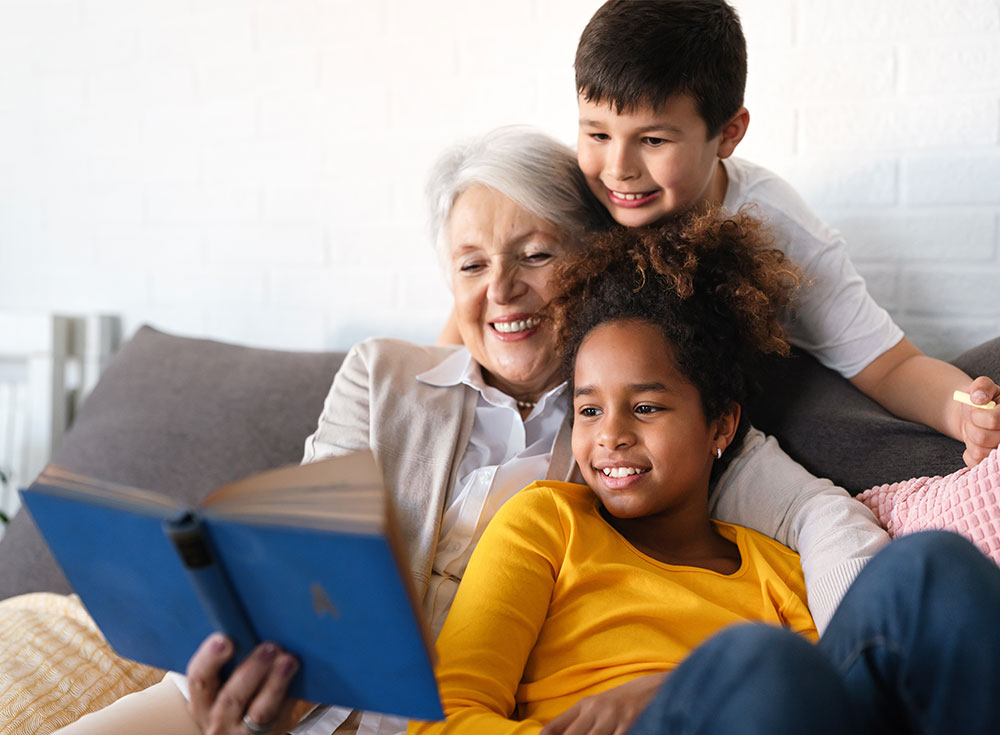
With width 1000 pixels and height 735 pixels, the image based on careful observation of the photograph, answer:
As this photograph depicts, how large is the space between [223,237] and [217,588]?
1.73 m

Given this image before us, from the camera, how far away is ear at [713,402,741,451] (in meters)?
1.42

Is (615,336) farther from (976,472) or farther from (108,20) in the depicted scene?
(108,20)

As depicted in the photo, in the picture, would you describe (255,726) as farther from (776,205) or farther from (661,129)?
(776,205)

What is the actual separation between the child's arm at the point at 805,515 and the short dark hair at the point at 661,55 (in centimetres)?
52

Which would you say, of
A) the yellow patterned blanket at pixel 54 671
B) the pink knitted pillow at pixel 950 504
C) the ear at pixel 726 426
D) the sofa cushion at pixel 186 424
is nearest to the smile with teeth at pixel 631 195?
the ear at pixel 726 426

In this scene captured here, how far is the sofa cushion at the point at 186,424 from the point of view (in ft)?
5.93

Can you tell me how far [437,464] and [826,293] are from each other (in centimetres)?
69

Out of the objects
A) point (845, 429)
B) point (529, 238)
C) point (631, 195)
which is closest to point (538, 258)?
point (529, 238)

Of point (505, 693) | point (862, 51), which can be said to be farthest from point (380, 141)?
point (505, 693)

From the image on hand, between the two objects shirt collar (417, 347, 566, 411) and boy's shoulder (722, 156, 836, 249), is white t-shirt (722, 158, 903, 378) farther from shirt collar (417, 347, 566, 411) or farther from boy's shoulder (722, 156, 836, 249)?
shirt collar (417, 347, 566, 411)

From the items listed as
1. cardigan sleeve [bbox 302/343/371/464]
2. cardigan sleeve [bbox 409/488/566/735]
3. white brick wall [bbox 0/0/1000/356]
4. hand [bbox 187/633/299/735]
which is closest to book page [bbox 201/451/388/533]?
hand [bbox 187/633/299/735]

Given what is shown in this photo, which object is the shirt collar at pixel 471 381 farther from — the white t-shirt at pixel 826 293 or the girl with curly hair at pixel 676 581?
the white t-shirt at pixel 826 293

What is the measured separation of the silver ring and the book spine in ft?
0.20

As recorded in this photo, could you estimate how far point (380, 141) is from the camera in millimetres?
2250
